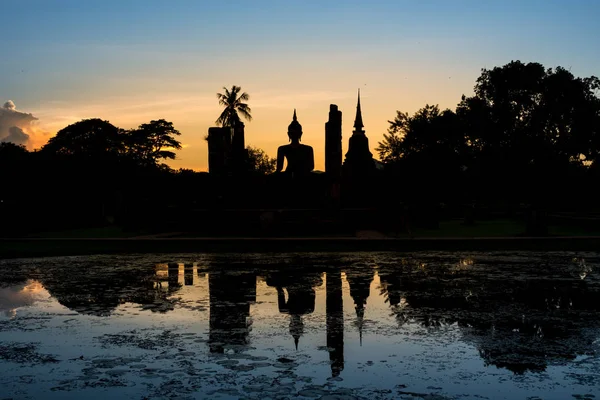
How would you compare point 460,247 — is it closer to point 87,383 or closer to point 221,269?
point 221,269

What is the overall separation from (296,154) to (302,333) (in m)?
27.6

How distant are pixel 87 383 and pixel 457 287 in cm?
754

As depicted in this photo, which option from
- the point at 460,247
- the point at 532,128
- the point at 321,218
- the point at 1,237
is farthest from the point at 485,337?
the point at 532,128

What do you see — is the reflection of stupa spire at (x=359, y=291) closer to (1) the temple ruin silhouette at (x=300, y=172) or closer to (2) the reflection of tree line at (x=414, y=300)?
(2) the reflection of tree line at (x=414, y=300)

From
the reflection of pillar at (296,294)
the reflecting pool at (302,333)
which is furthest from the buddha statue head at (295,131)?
the reflection of pillar at (296,294)

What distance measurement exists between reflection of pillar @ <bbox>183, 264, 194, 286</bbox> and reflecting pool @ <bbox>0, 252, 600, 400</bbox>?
0.38 feet

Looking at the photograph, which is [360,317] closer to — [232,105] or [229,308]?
[229,308]

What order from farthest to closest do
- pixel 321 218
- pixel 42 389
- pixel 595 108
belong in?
pixel 595 108
pixel 321 218
pixel 42 389

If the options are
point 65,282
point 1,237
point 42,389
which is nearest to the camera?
point 42,389

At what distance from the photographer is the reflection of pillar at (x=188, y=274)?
518 inches

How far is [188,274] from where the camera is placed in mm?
14469

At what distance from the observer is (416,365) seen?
671 cm

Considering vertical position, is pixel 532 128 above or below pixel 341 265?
above

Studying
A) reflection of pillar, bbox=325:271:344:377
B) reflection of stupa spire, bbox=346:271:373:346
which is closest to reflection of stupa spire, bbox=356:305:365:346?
reflection of stupa spire, bbox=346:271:373:346
